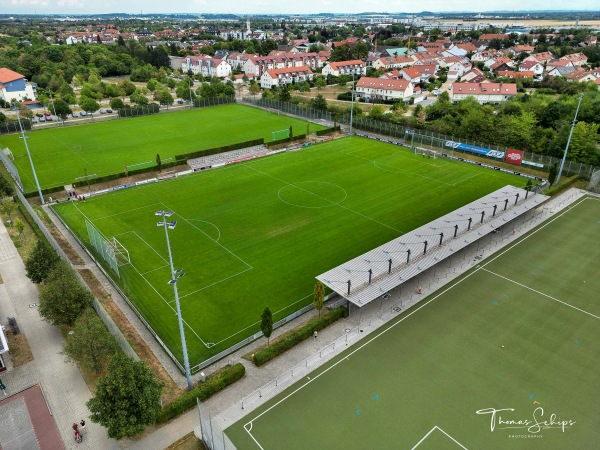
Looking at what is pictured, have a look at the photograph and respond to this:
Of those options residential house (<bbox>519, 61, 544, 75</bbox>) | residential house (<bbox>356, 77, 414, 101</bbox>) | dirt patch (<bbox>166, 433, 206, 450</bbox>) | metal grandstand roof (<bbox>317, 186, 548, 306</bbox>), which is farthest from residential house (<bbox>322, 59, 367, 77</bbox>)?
dirt patch (<bbox>166, 433, 206, 450</bbox>)

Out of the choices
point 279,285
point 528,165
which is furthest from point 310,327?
point 528,165

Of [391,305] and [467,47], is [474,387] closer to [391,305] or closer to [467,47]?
[391,305]

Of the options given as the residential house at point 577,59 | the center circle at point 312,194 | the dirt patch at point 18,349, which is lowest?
the dirt patch at point 18,349

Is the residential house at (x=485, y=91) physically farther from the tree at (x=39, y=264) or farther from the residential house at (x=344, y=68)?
the tree at (x=39, y=264)

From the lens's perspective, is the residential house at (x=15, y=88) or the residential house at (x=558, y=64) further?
the residential house at (x=558, y=64)

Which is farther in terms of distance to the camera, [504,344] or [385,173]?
[385,173]

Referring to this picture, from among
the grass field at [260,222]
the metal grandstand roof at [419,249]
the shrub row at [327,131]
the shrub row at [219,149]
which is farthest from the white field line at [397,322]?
the shrub row at [219,149]
